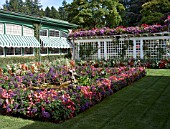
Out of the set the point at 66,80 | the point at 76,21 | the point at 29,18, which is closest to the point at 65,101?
the point at 66,80

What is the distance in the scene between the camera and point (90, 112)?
7363mm

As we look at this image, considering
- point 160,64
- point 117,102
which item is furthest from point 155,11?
point 117,102

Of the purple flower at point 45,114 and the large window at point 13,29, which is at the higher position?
the large window at point 13,29

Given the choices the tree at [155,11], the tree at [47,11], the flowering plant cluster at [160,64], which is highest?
the tree at [47,11]

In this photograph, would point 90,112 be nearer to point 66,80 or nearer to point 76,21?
point 66,80

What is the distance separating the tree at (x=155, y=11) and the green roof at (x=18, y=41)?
19015 mm

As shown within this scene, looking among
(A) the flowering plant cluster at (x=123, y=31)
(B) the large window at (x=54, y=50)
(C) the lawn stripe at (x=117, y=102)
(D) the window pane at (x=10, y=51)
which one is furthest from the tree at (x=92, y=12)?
(C) the lawn stripe at (x=117, y=102)

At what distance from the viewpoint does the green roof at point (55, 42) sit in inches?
850

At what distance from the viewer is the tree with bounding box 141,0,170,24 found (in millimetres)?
33375

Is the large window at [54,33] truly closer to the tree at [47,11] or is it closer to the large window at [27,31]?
the large window at [27,31]

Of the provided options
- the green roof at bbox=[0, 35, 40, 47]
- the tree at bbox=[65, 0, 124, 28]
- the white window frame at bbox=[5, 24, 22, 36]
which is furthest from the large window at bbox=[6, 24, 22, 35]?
the tree at bbox=[65, 0, 124, 28]

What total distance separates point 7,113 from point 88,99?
2.51 meters

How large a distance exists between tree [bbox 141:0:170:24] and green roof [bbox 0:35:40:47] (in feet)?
62.4

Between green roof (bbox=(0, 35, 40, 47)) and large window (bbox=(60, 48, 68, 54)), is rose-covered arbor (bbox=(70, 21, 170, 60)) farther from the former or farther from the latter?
green roof (bbox=(0, 35, 40, 47))
